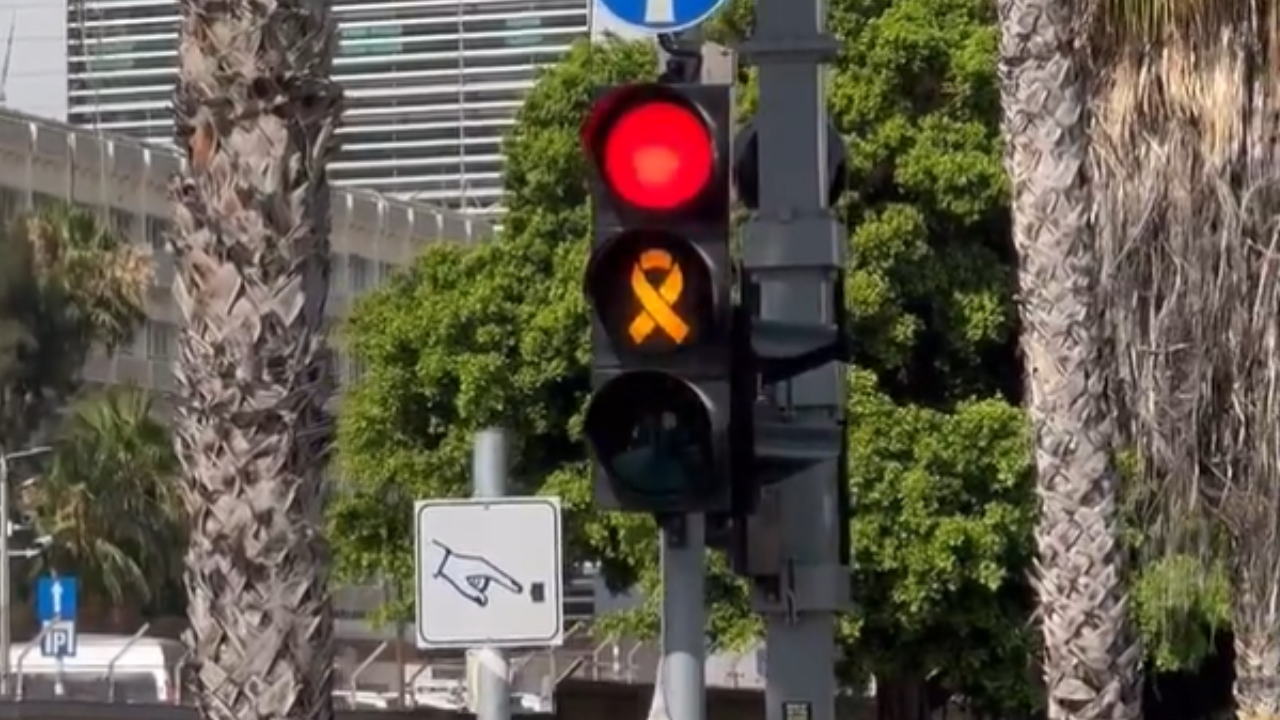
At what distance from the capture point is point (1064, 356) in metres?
15.4

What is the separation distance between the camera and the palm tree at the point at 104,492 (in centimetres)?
5234

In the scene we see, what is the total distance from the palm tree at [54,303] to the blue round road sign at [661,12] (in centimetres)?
4300

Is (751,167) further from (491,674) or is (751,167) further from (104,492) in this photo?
(104,492)

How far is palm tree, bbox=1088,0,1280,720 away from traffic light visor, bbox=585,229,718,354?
8.29 meters

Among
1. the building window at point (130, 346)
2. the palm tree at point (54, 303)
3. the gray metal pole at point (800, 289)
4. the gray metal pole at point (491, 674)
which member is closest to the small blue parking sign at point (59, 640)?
the palm tree at point (54, 303)

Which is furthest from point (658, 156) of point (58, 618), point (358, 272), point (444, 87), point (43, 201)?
point (444, 87)

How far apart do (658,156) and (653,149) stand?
0.07 ft

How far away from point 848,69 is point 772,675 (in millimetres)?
21641

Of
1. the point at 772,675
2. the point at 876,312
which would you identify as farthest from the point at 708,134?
the point at 876,312

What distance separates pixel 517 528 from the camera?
368 inches

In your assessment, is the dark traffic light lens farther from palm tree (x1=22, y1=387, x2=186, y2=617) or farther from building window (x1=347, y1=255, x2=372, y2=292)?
building window (x1=347, y1=255, x2=372, y2=292)

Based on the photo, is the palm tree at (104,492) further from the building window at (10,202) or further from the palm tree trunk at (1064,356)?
the palm tree trunk at (1064,356)

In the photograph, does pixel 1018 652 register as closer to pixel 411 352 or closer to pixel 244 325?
pixel 411 352

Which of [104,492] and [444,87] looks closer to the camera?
[104,492]
